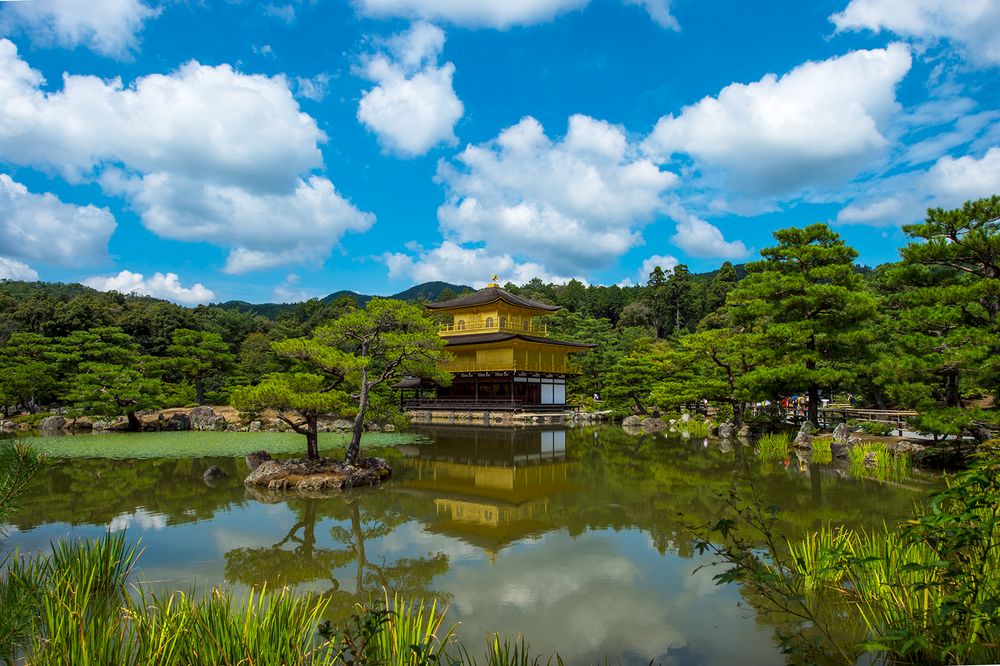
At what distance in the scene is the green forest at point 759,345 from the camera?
448 inches

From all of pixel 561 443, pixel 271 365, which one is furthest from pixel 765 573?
pixel 271 365

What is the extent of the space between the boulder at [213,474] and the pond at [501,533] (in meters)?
0.29

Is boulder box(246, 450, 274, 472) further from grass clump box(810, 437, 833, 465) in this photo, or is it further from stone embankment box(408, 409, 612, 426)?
stone embankment box(408, 409, 612, 426)

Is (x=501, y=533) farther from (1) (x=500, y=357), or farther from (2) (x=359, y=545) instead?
(1) (x=500, y=357)

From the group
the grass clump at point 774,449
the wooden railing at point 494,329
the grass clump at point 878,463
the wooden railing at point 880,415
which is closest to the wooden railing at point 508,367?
the wooden railing at point 494,329

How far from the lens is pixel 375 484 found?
454 inches

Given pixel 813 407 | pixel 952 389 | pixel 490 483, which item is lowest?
pixel 490 483

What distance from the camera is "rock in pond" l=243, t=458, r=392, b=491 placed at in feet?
35.9

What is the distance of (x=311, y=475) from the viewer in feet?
36.8

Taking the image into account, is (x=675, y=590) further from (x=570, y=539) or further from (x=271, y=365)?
(x=271, y=365)

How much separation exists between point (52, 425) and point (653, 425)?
1011 inches

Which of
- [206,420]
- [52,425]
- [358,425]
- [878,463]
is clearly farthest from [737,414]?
[52,425]

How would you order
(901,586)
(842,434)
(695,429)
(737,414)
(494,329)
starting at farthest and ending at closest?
(494,329) < (695,429) < (737,414) < (842,434) < (901,586)

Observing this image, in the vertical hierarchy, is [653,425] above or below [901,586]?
below
